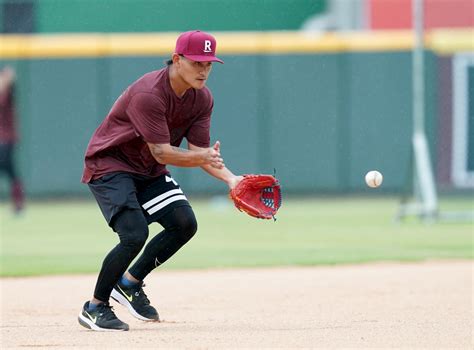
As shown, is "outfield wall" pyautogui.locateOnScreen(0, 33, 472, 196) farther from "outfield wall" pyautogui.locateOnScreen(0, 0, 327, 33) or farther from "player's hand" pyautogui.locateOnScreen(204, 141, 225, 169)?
"player's hand" pyautogui.locateOnScreen(204, 141, 225, 169)

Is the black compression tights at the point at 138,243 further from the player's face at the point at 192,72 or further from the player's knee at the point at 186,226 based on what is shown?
the player's face at the point at 192,72

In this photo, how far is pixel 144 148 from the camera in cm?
618

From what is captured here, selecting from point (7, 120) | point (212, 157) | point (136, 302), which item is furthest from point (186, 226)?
point (7, 120)

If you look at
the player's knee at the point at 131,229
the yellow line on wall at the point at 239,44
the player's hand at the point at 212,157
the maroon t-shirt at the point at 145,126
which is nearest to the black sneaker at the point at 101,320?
the player's knee at the point at 131,229

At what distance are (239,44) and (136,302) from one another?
10283mm

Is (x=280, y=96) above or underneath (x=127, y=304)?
underneath

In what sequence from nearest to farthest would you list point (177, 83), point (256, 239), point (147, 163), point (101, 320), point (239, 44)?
point (177, 83), point (101, 320), point (147, 163), point (256, 239), point (239, 44)

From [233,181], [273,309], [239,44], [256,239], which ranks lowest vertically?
[256,239]

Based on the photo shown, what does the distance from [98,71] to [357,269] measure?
26.1ft

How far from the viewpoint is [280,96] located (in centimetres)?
1641

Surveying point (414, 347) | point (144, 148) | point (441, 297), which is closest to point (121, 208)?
point (144, 148)

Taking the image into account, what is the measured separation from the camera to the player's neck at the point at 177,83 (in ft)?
19.5

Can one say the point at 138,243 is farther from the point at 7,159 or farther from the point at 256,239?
the point at 7,159

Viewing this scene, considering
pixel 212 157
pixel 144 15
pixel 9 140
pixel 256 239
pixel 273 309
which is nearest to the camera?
pixel 212 157
